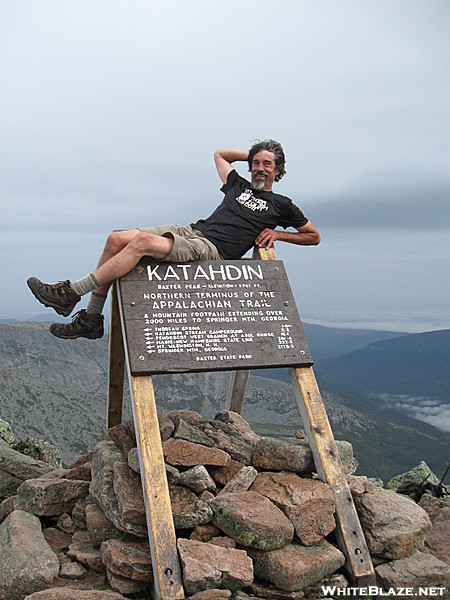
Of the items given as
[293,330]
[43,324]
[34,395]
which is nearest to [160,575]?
[293,330]

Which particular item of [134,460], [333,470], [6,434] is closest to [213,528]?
[134,460]

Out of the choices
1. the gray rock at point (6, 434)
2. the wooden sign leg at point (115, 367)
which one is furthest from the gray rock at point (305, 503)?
the gray rock at point (6, 434)

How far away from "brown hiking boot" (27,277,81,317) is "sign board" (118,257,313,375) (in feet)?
2.70

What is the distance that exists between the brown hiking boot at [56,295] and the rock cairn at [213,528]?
188 centimetres

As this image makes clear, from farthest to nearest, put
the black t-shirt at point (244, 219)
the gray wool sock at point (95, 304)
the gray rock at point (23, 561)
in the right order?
the black t-shirt at point (244, 219) < the gray wool sock at point (95, 304) < the gray rock at point (23, 561)

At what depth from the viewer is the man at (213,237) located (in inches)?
311

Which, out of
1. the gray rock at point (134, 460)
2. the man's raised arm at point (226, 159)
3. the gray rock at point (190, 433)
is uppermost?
the man's raised arm at point (226, 159)

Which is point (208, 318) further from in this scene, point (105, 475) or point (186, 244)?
point (105, 475)

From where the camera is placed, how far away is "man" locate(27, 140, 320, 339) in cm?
790

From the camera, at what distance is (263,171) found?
368 inches

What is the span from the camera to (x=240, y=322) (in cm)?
775

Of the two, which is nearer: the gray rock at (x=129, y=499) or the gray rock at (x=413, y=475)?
the gray rock at (x=129, y=499)

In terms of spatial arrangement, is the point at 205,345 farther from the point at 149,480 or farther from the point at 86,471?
the point at 86,471

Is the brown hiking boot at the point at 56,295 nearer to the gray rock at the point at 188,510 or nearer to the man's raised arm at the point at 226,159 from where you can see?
the gray rock at the point at 188,510
